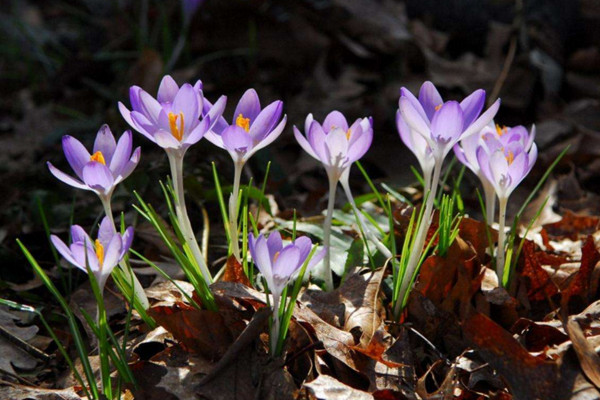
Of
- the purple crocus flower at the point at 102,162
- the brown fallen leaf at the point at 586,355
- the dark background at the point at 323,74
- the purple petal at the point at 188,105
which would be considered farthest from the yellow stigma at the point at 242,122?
the dark background at the point at 323,74

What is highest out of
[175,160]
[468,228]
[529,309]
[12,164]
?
[175,160]

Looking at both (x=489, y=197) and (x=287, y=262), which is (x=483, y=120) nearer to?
(x=489, y=197)

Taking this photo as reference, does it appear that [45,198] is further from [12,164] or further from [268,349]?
[268,349]

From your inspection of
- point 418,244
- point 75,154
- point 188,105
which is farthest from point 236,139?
point 418,244

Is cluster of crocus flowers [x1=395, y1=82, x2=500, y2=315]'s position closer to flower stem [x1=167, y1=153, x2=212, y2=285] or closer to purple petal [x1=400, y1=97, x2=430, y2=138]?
purple petal [x1=400, y1=97, x2=430, y2=138]

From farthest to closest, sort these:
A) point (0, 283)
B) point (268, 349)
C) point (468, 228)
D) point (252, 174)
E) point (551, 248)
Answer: point (252, 174), point (551, 248), point (0, 283), point (468, 228), point (268, 349)

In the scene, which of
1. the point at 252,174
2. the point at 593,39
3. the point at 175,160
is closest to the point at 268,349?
the point at 175,160

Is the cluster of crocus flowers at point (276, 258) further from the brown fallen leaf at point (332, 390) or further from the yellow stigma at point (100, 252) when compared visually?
the yellow stigma at point (100, 252)

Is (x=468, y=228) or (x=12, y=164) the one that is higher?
(x=468, y=228)
